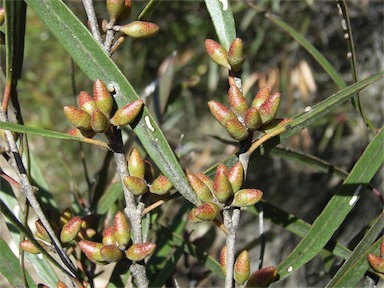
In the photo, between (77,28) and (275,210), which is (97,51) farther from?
(275,210)

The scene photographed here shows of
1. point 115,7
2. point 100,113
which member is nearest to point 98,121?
point 100,113

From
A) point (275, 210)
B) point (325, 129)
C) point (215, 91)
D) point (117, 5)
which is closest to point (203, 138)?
point (215, 91)

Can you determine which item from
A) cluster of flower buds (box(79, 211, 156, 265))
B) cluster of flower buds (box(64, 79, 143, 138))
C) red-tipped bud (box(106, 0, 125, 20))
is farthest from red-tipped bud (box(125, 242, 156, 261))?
red-tipped bud (box(106, 0, 125, 20))

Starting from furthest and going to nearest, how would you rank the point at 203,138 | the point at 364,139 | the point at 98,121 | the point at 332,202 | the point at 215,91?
the point at 203,138, the point at 215,91, the point at 364,139, the point at 332,202, the point at 98,121

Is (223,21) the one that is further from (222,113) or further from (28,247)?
(28,247)

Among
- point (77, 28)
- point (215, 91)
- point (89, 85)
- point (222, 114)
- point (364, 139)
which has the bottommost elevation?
point (364, 139)

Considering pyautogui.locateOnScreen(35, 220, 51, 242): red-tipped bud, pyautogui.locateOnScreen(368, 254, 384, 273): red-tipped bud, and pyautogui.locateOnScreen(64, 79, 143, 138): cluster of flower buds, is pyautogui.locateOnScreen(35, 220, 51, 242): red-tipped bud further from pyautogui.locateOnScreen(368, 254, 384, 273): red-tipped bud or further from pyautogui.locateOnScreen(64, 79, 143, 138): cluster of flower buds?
pyautogui.locateOnScreen(368, 254, 384, 273): red-tipped bud
